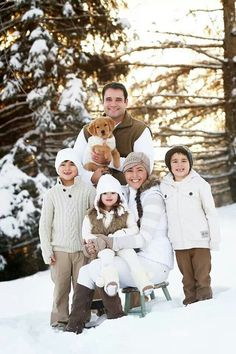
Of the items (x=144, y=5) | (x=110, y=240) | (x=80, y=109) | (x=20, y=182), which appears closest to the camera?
(x=110, y=240)

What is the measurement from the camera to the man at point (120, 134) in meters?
5.15

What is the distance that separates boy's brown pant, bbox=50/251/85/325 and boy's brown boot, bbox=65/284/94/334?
0.55 meters

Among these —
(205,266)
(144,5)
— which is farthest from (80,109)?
(205,266)

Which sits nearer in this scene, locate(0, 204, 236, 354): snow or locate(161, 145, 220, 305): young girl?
locate(0, 204, 236, 354): snow

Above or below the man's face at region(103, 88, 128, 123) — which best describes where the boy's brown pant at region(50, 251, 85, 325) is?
below

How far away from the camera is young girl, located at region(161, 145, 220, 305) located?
471cm

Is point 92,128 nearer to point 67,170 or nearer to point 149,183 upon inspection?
point 67,170

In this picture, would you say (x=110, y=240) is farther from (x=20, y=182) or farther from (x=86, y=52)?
(x=86, y=52)

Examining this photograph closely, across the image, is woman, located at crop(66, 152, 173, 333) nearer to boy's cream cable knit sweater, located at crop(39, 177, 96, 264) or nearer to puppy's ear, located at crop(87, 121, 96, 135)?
boy's cream cable knit sweater, located at crop(39, 177, 96, 264)

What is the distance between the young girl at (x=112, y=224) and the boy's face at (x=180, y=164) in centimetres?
57

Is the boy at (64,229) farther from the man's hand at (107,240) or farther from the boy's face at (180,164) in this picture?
the boy's face at (180,164)

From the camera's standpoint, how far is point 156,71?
14398 mm

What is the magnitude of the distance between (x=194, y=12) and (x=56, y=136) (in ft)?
15.6

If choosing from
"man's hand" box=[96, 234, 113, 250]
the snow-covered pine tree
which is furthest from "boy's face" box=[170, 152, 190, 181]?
the snow-covered pine tree
